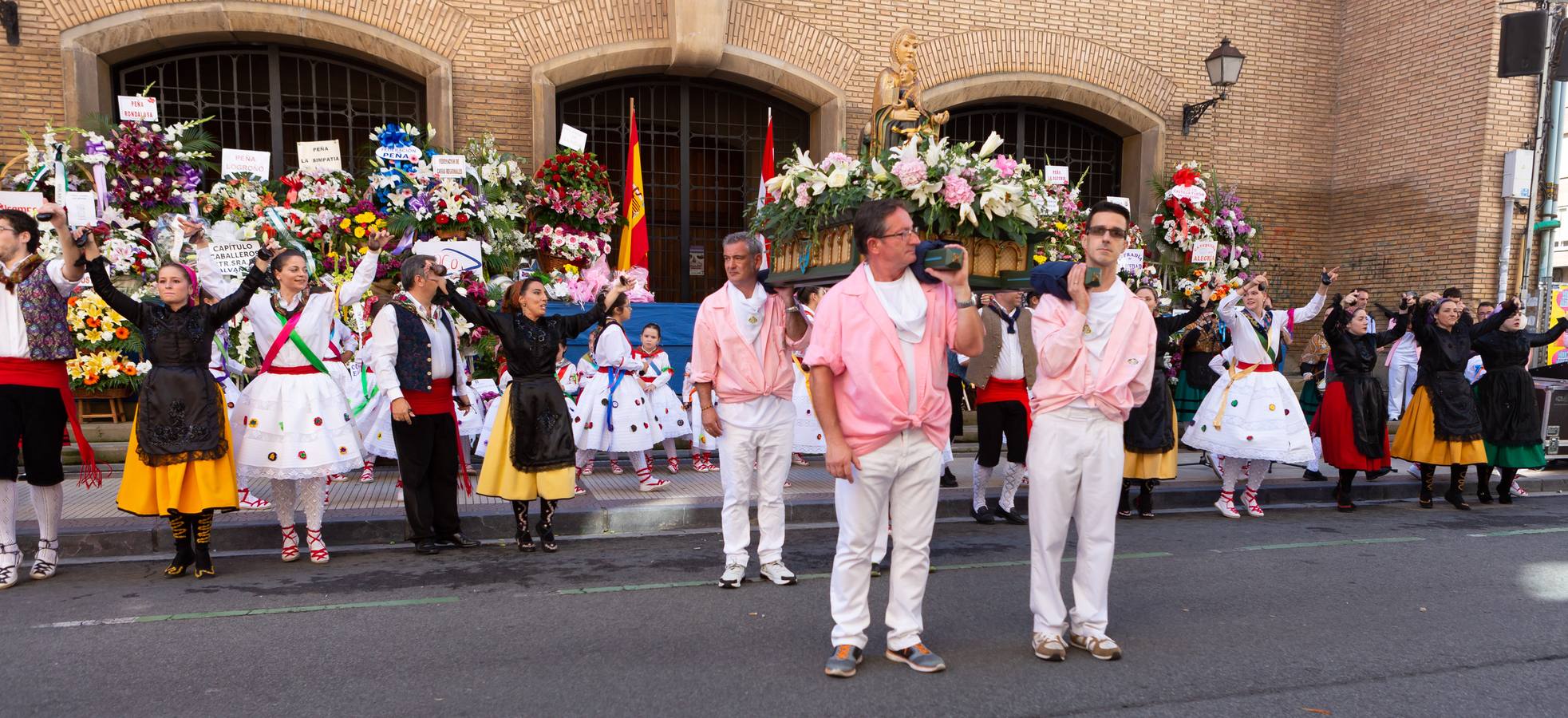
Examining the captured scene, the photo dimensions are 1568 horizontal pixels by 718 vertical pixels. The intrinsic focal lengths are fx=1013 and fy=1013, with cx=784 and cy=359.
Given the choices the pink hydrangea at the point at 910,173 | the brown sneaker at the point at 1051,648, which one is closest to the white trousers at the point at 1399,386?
the pink hydrangea at the point at 910,173

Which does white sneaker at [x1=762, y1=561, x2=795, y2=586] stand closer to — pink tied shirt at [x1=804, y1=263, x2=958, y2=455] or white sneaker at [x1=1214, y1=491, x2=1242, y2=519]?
pink tied shirt at [x1=804, y1=263, x2=958, y2=455]

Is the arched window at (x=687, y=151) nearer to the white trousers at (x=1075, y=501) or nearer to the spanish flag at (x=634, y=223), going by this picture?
the spanish flag at (x=634, y=223)

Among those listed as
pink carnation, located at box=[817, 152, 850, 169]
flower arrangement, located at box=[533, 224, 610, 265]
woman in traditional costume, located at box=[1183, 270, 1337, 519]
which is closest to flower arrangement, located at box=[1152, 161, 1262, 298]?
woman in traditional costume, located at box=[1183, 270, 1337, 519]

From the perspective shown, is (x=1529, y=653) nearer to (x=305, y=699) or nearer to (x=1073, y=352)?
(x=1073, y=352)

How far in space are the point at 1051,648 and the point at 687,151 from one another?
1148 centimetres

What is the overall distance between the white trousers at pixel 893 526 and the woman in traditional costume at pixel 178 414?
3939 mm

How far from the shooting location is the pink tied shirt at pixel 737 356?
18.9 feet

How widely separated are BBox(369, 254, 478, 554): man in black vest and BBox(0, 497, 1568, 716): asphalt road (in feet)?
1.13

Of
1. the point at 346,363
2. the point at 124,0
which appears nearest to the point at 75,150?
the point at 124,0

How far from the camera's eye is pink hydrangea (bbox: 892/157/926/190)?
552cm

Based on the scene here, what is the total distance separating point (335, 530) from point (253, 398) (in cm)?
132

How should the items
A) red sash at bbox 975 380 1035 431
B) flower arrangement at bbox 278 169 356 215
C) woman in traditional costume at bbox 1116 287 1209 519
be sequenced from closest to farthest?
red sash at bbox 975 380 1035 431 < woman in traditional costume at bbox 1116 287 1209 519 < flower arrangement at bbox 278 169 356 215

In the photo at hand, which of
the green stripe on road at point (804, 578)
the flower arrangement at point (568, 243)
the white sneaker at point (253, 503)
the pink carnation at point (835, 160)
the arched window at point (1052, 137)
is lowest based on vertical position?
the green stripe on road at point (804, 578)

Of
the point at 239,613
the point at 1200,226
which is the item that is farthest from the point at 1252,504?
the point at 1200,226
